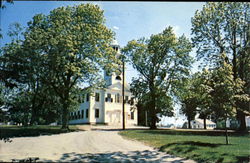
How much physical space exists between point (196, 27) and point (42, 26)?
2033 centimetres

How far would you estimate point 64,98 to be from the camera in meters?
27.2

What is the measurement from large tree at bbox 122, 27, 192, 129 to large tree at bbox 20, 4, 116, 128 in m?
5.43

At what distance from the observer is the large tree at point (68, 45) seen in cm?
2330

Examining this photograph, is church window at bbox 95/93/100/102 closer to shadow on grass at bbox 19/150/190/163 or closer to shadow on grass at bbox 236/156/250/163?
shadow on grass at bbox 19/150/190/163

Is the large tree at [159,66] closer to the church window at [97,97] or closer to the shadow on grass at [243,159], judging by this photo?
the church window at [97,97]

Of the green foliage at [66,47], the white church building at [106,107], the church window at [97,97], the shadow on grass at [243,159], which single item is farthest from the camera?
the church window at [97,97]

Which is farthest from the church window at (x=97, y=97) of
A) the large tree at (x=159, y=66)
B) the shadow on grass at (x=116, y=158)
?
the shadow on grass at (x=116, y=158)

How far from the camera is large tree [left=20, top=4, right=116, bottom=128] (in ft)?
76.4

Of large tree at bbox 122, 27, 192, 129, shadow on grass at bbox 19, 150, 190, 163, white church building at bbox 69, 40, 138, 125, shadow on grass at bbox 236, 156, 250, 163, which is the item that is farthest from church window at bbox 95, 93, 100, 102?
shadow on grass at bbox 236, 156, 250, 163

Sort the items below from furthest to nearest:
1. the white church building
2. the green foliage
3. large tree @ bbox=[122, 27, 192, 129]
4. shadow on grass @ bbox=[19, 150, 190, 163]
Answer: the white church building, large tree @ bbox=[122, 27, 192, 129], the green foliage, shadow on grass @ bbox=[19, 150, 190, 163]

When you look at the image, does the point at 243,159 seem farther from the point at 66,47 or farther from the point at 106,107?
the point at 106,107

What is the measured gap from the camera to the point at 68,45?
23000mm

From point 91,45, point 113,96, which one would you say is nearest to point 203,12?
point 91,45

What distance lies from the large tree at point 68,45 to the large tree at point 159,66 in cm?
543
